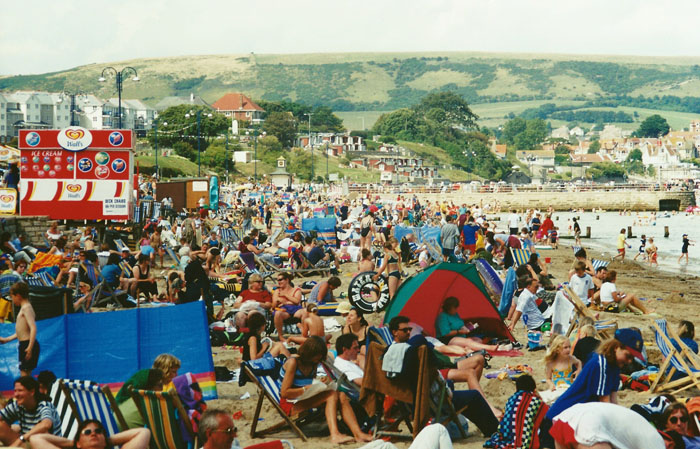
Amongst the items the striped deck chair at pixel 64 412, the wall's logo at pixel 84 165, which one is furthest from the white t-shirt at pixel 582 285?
the wall's logo at pixel 84 165

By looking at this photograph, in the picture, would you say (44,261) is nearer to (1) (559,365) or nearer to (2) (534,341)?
(2) (534,341)

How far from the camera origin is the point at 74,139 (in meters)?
20.1

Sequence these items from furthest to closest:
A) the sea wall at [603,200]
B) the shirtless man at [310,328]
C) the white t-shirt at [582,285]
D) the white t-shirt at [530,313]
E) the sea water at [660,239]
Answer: the sea wall at [603,200] → the sea water at [660,239] → the white t-shirt at [582,285] → the white t-shirt at [530,313] → the shirtless man at [310,328]

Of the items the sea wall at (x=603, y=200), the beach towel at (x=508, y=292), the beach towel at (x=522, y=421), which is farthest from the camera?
the sea wall at (x=603, y=200)

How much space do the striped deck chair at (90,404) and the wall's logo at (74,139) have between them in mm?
15303

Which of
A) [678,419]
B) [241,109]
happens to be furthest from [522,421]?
[241,109]

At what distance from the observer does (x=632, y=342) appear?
8.54 m

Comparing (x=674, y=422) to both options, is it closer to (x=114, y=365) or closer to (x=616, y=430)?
(x=616, y=430)

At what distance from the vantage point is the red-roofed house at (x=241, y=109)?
170675 millimetres

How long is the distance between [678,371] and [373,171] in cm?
11434

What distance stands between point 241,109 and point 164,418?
167860mm

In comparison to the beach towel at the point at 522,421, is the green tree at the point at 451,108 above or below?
below

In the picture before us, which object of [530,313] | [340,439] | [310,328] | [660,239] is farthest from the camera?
[660,239]

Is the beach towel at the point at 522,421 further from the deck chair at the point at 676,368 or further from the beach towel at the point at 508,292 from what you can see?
the beach towel at the point at 508,292
